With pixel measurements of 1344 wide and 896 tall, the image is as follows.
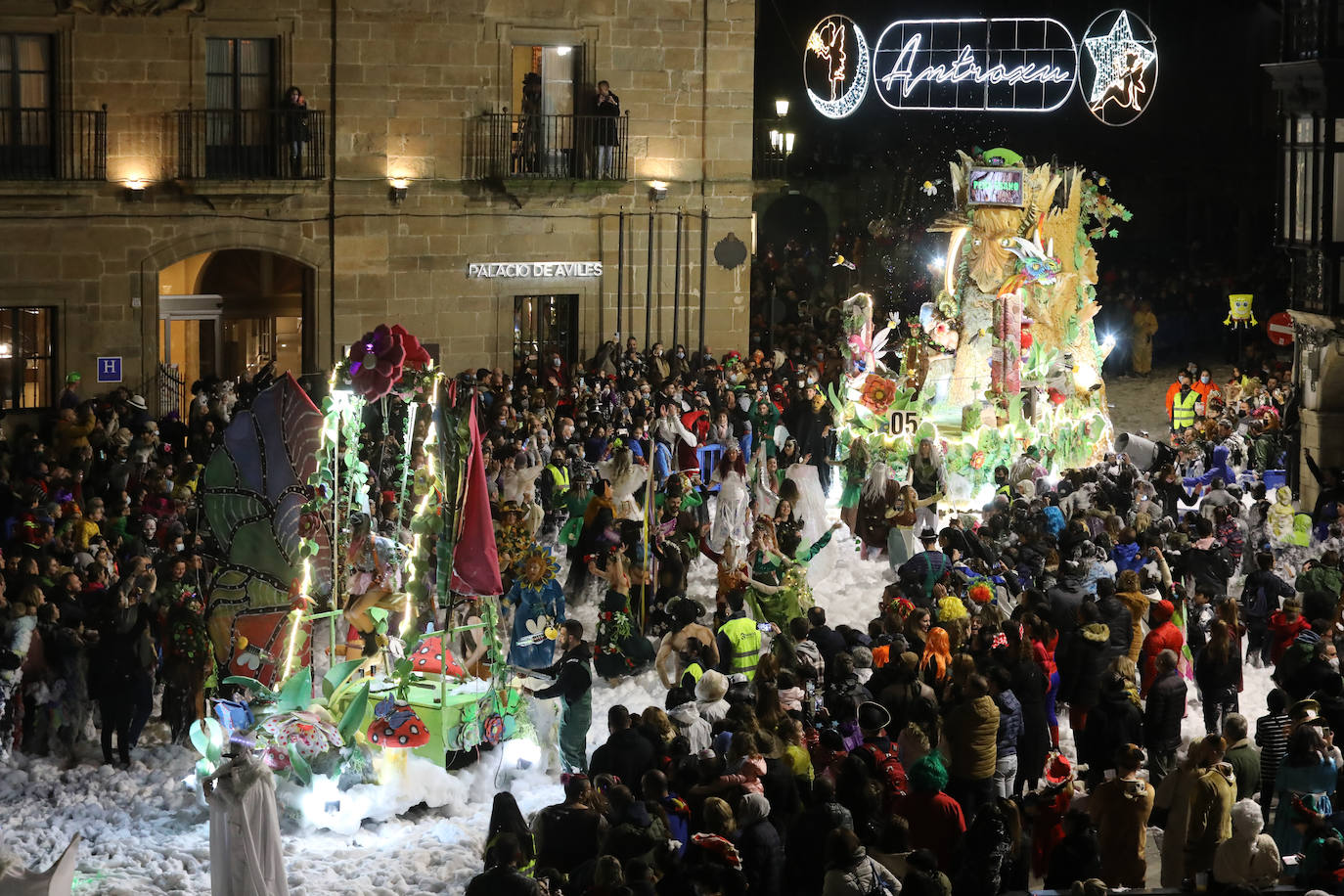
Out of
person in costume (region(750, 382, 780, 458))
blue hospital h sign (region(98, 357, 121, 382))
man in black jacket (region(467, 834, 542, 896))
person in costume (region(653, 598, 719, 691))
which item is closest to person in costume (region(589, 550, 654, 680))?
person in costume (region(653, 598, 719, 691))

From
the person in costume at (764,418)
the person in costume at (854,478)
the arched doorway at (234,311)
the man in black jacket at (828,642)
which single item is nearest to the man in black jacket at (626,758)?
the man in black jacket at (828,642)

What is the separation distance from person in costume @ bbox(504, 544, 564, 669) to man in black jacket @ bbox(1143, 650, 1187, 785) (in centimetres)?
436

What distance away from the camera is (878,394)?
2214 cm

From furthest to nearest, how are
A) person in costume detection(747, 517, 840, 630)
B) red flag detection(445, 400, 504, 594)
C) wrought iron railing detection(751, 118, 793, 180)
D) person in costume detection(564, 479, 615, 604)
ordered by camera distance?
wrought iron railing detection(751, 118, 793, 180)
person in costume detection(564, 479, 615, 604)
person in costume detection(747, 517, 840, 630)
red flag detection(445, 400, 504, 594)

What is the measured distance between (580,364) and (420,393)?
1382cm

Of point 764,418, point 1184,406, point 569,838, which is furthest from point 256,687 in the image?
point 1184,406

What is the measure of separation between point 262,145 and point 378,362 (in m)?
14.4

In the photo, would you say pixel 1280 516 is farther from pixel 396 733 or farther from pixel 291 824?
pixel 291 824

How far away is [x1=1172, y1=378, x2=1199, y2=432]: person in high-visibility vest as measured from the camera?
24.7 meters

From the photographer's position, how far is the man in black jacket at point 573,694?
13320 millimetres

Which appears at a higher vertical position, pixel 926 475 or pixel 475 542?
pixel 926 475

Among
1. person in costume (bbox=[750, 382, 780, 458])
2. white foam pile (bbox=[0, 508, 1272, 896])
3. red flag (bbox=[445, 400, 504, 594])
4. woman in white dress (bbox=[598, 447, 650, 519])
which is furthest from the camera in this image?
person in costume (bbox=[750, 382, 780, 458])

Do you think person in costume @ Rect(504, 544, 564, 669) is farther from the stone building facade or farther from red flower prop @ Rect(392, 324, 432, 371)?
the stone building facade

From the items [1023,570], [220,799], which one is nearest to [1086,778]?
[1023,570]
